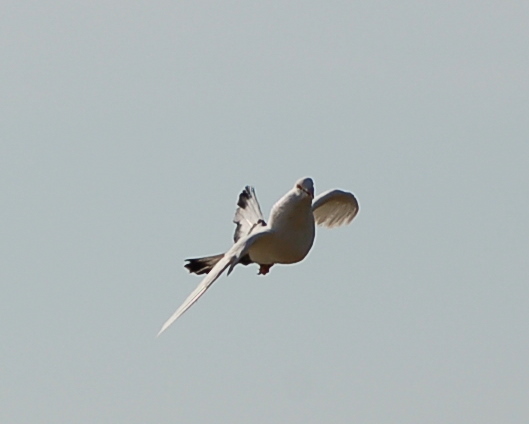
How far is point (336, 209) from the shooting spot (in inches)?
1574

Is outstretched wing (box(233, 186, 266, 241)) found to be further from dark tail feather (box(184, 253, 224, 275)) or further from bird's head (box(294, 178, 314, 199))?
bird's head (box(294, 178, 314, 199))

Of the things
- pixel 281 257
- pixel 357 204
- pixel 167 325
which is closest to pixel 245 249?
pixel 281 257

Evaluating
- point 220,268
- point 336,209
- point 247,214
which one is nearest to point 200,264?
point 247,214

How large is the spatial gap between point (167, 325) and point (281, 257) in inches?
211

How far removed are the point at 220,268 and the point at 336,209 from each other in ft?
26.0

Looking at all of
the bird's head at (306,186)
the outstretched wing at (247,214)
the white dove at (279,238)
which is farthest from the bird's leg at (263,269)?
the bird's head at (306,186)

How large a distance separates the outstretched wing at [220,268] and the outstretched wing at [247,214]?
2.91m

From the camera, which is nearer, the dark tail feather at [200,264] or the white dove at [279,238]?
the white dove at [279,238]

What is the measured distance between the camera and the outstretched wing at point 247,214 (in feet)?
125

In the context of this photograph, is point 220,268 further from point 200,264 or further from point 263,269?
point 200,264

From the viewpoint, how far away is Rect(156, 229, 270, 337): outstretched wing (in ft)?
101

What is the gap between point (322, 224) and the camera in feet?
132

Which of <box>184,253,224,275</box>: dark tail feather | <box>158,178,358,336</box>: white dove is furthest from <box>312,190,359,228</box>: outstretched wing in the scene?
<box>184,253,224,275</box>: dark tail feather

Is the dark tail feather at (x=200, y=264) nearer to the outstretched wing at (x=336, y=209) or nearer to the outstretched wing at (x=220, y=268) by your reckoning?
the outstretched wing at (x=336, y=209)
